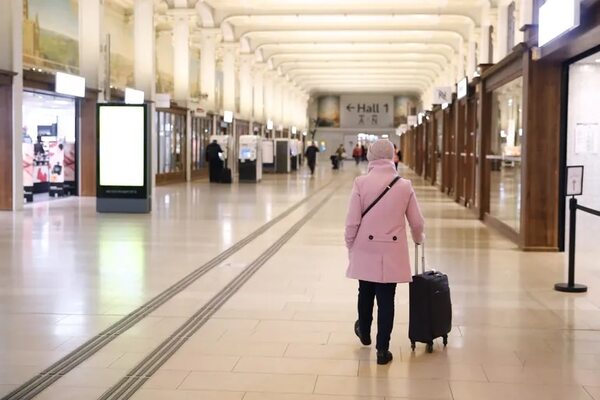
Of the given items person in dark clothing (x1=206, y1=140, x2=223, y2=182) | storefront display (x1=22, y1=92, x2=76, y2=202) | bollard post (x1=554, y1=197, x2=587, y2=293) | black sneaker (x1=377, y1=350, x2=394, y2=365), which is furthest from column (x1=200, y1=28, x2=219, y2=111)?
black sneaker (x1=377, y1=350, x2=394, y2=365)

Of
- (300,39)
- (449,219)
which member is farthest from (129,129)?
(300,39)

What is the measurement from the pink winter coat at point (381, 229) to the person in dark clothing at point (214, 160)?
23902 millimetres

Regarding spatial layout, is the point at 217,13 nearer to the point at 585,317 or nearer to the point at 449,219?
the point at 449,219

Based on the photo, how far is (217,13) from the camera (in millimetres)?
32094

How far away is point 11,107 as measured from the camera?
1625 centimetres

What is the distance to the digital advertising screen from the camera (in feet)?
51.8

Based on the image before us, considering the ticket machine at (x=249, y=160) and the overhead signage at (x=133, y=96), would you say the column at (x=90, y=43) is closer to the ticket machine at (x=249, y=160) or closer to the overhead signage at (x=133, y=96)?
the overhead signage at (x=133, y=96)

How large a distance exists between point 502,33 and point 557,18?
15.9m

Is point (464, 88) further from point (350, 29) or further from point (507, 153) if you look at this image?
point (350, 29)

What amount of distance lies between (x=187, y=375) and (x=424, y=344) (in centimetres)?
169

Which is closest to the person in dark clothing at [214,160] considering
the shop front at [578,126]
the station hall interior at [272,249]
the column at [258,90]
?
the station hall interior at [272,249]

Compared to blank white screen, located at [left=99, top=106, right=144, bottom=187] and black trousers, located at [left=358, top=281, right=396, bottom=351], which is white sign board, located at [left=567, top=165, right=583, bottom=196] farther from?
blank white screen, located at [left=99, top=106, right=144, bottom=187]

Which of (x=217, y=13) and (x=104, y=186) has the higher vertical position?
(x=217, y=13)

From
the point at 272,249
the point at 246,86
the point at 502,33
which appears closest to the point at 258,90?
the point at 246,86
